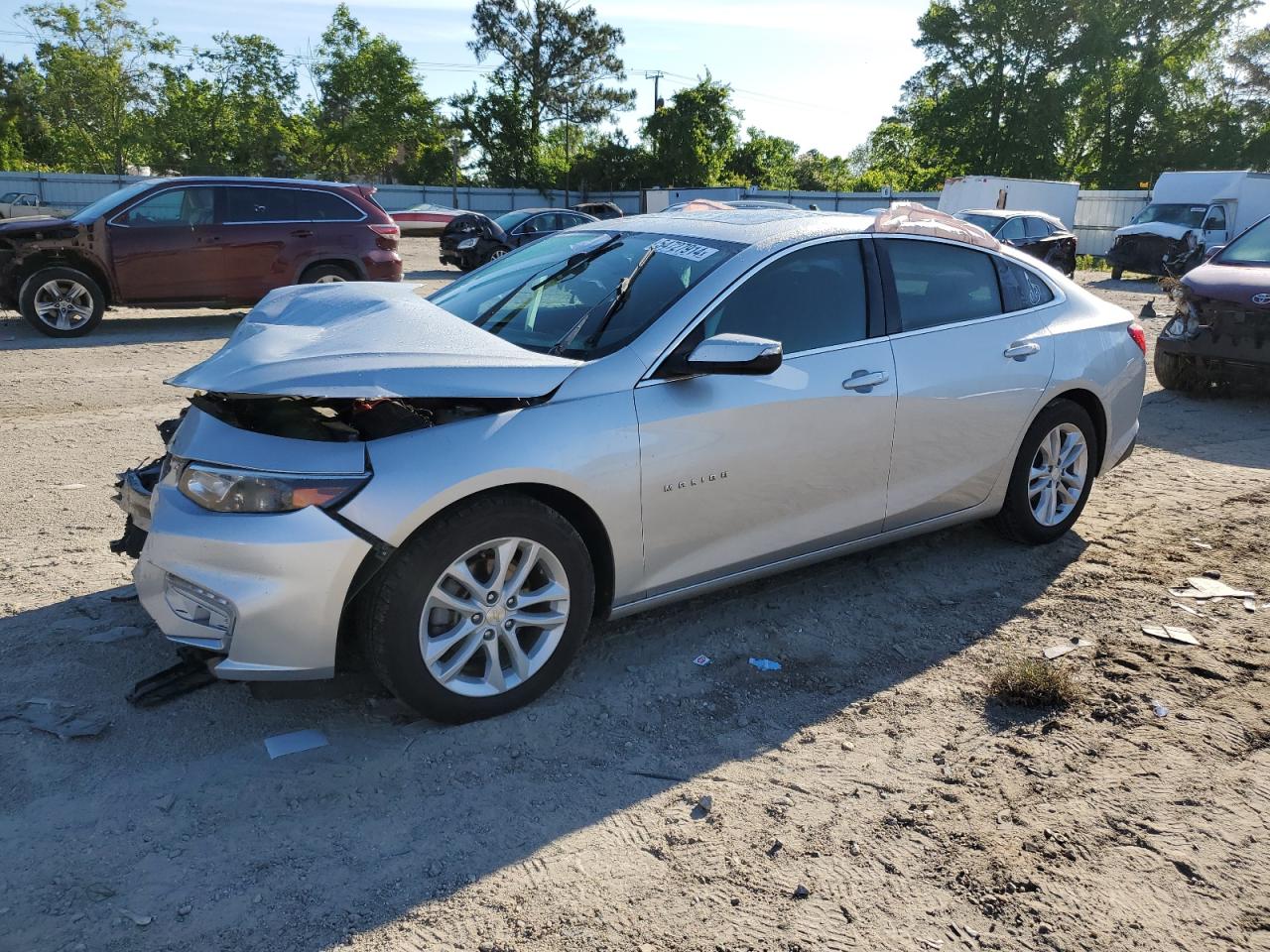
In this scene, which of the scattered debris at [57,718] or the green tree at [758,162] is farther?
the green tree at [758,162]

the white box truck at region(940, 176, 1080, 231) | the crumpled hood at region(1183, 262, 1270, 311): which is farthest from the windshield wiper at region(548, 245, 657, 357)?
the white box truck at region(940, 176, 1080, 231)

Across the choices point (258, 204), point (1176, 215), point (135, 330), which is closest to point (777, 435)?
point (258, 204)

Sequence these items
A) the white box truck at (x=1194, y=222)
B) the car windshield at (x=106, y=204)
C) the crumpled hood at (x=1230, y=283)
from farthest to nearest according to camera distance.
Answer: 1. the white box truck at (x=1194, y=222)
2. the car windshield at (x=106, y=204)
3. the crumpled hood at (x=1230, y=283)

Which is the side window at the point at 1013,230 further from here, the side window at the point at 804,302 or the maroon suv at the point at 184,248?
the side window at the point at 804,302

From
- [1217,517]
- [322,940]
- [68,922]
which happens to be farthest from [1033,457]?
[68,922]

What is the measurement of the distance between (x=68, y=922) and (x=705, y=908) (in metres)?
1.57

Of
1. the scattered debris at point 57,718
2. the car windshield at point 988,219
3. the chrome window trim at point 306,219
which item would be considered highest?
the chrome window trim at point 306,219

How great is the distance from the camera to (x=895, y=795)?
3029 millimetres

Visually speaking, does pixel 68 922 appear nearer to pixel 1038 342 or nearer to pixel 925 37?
pixel 1038 342

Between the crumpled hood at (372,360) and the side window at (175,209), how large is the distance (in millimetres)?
8661

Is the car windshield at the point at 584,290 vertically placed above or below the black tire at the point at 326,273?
above

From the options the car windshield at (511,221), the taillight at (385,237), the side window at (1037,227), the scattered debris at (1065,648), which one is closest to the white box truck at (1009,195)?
the side window at (1037,227)

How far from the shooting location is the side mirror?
346cm

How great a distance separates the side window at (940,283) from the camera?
4.38 meters
